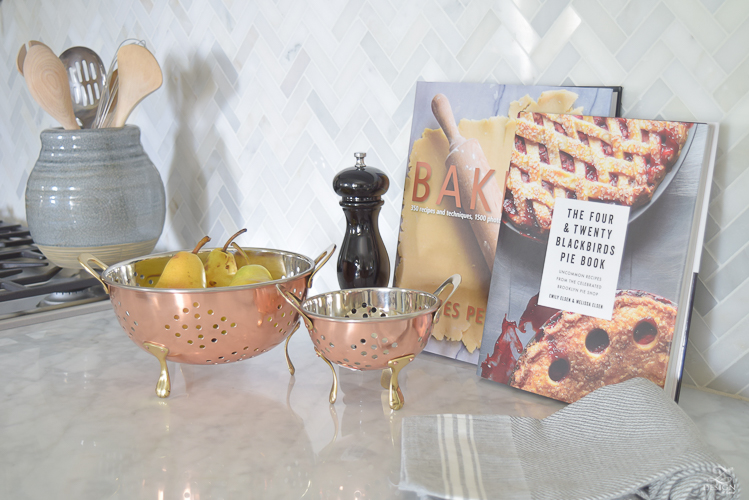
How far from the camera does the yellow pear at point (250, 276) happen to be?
83 cm

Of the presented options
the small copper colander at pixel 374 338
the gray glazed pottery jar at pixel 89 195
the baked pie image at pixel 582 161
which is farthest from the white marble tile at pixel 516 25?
the gray glazed pottery jar at pixel 89 195

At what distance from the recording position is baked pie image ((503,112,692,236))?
0.72 m

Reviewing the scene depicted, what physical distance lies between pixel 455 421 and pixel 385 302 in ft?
0.77

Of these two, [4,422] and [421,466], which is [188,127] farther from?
[421,466]

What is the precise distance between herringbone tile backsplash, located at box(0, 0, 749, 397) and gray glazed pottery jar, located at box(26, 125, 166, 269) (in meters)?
0.05

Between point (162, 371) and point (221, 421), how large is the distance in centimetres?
13

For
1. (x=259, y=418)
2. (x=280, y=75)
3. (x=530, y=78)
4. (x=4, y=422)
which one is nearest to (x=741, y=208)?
(x=530, y=78)

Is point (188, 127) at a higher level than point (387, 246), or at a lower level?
higher

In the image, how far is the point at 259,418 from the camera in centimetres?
74

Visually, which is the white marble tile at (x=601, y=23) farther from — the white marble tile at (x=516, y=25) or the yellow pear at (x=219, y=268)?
the yellow pear at (x=219, y=268)

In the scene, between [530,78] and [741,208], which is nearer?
[741,208]

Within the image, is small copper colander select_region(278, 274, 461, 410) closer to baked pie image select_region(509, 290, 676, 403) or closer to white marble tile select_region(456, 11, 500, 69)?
baked pie image select_region(509, 290, 676, 403)

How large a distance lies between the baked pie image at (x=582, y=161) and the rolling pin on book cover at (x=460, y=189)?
4 centimetres

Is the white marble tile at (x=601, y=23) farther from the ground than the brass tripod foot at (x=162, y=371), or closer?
farther from the ground
